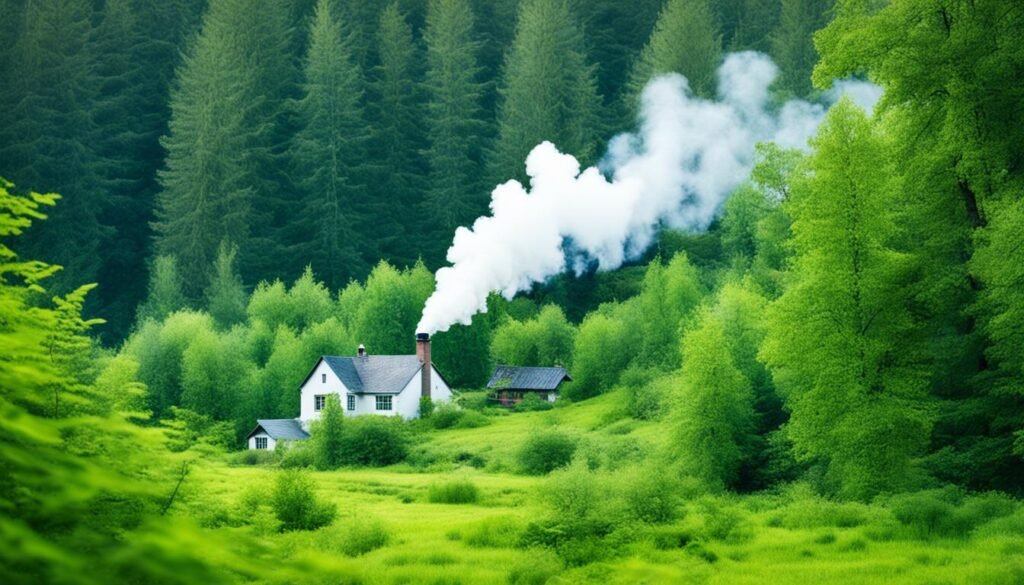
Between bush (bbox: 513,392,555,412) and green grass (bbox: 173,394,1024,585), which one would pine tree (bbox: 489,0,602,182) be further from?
green grass (bbox: 173,394,1024,585)

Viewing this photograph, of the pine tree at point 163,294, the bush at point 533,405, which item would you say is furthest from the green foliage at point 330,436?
the pine tree at point 163,294

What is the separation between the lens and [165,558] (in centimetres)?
371

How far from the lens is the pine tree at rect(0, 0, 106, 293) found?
8462cm

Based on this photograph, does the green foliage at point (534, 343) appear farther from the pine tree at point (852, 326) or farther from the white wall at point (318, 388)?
the pine tree at point (852, 326)

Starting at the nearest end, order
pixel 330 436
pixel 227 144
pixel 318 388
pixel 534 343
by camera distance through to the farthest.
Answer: pixel 330 436
pixel 318 388
pixel 534 343
pixel 227 144

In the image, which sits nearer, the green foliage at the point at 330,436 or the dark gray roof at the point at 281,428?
the green foliage at the point at 330,436

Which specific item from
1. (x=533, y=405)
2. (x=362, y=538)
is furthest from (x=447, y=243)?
(x=362, y=538)

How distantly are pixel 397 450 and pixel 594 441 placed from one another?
11.9 m

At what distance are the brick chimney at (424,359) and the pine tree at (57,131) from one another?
1400 inches

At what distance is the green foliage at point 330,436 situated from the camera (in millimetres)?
50406

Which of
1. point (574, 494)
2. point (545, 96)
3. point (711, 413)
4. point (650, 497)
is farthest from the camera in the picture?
point (545, 96)

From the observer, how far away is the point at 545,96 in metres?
89.2

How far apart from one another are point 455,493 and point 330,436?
16003mm

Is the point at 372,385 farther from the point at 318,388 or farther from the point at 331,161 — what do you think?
the point at 331,161
